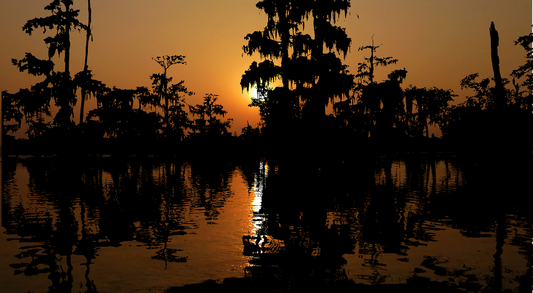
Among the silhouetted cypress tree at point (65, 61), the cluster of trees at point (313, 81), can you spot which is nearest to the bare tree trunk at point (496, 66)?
the cluster of trees at point (313, 81)

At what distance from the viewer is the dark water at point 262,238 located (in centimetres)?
838

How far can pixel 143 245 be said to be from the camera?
1107 centimetres

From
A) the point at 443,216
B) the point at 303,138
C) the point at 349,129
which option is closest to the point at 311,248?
the point at 443,216

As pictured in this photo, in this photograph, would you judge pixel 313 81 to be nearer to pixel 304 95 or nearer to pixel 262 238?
pixel 304 95

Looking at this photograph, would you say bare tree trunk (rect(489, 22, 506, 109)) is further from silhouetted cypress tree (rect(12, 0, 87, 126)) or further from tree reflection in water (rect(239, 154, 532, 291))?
silhouetted cypress tree (rect(12, 0, 87, 126))

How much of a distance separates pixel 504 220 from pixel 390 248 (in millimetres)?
5632

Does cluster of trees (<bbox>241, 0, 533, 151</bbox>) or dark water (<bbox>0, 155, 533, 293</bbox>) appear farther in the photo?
cluster of trees (<bbox>241, 0, 533, 151</bbox>)

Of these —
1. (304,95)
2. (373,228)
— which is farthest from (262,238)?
(304,95)

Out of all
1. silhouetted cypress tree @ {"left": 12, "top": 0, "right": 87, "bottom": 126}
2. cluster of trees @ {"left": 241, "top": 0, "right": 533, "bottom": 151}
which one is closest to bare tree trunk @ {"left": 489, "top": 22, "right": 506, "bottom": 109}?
cluster of trees @ {"left": 241, "top": 0, "right": 533, "bottom": 151}

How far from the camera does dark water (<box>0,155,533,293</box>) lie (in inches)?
330

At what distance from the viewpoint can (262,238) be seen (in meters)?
11.9

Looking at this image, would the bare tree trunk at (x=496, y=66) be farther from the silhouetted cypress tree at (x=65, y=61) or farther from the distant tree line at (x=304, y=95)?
the silhouetted cypress tree at (x=65, y=61)

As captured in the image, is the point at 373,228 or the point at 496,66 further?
the point at 496,66

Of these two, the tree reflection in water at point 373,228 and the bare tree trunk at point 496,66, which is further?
the bare tree trunk at point 496,66
